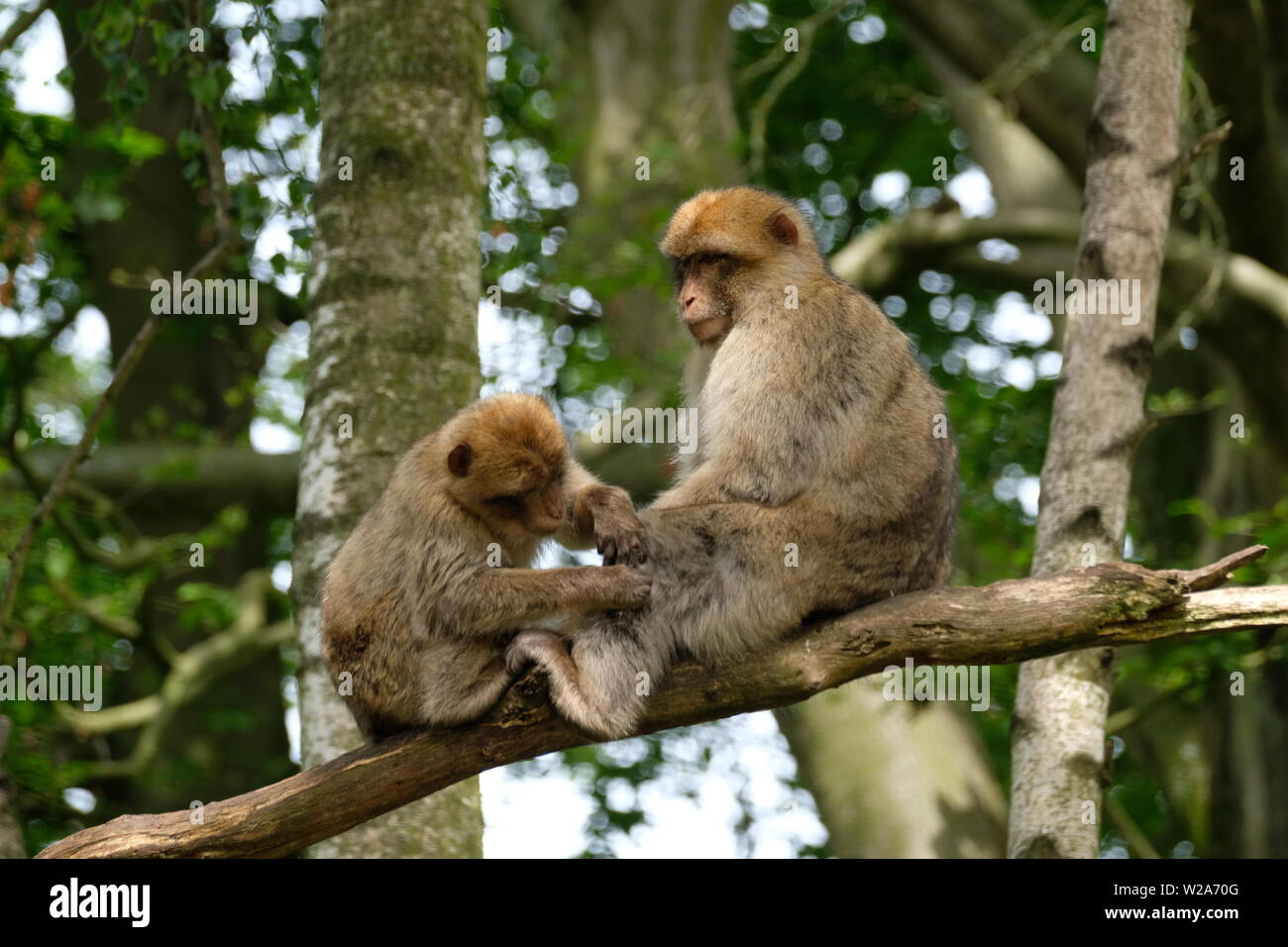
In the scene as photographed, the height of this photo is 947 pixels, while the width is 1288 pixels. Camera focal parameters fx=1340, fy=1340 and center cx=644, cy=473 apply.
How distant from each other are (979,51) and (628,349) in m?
3.61

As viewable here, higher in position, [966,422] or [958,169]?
[958,169]

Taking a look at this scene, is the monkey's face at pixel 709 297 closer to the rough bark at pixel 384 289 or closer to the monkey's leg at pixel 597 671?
the rough bark at pixel 384 289

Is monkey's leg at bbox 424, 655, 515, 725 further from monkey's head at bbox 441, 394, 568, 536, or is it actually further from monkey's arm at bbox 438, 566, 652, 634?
monkey's head at bbox 441, 394, 568, 536

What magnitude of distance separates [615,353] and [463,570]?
5.71m

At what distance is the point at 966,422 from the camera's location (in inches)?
408

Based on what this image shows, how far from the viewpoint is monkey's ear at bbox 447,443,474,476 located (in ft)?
15.1

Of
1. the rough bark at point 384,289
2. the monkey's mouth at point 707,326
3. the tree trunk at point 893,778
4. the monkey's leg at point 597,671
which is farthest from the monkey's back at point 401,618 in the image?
the tree trunk at point 893,778

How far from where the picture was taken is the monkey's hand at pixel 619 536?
4527mm

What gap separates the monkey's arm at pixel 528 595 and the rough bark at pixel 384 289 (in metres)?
1.08

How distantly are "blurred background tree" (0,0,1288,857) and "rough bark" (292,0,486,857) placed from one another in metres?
0.81

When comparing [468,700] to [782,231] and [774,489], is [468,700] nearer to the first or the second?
[774,489]

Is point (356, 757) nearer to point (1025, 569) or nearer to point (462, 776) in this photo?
point (462, 776)

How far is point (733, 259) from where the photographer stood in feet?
17.3
